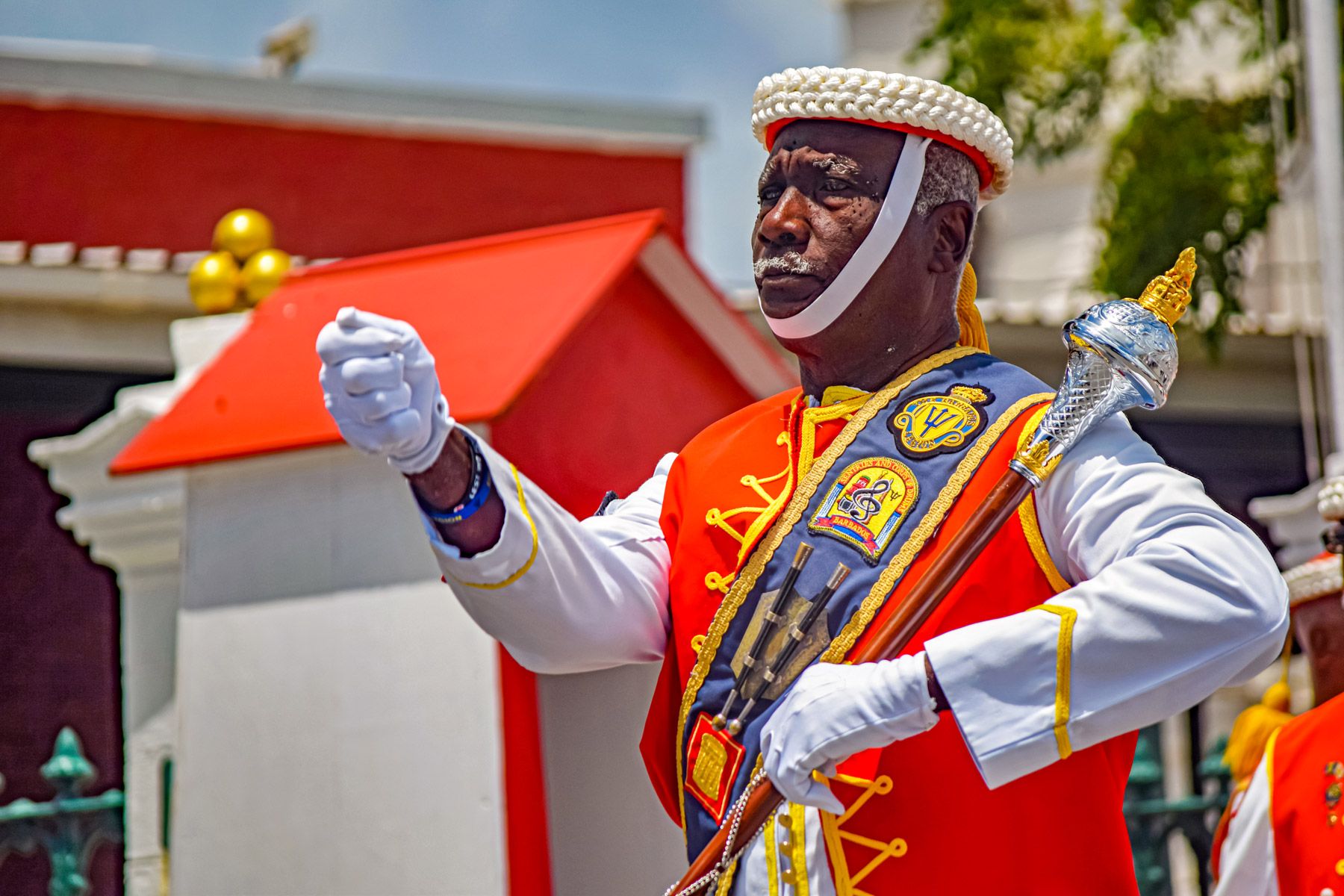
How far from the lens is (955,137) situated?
276cm

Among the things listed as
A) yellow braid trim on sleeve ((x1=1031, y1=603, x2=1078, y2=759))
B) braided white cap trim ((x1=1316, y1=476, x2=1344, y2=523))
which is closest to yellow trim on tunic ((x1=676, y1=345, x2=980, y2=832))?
yellow braid trim on sleeve ((x1=1031, y1=603, x2=1078, y2=759))

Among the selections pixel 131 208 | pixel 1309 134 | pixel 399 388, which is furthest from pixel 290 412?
pixel 1309 134

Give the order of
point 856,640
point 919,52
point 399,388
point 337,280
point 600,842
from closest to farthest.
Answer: point 399,388, point 856,640, point 600,842, point 337,280, point 919,52

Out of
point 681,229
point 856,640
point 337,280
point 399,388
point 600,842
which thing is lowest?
point 600,842

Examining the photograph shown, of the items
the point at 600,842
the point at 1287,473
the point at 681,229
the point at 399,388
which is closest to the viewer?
the point at 399,388

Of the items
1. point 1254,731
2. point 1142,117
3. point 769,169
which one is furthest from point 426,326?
point 1142,117

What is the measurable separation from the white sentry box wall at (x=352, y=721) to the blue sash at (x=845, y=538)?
2.28 feet

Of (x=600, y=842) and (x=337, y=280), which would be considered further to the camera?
(x=337, y=280)

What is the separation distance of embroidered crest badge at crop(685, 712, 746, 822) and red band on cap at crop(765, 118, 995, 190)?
857 mm

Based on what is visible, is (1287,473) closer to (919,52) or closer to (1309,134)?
(1309,134)

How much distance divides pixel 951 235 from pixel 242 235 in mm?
2690

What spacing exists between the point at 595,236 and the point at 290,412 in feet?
2.25

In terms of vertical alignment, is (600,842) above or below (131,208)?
below

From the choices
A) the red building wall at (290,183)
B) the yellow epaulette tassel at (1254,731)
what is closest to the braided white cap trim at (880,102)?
the yellow epaulette tassel at (1254,731)
